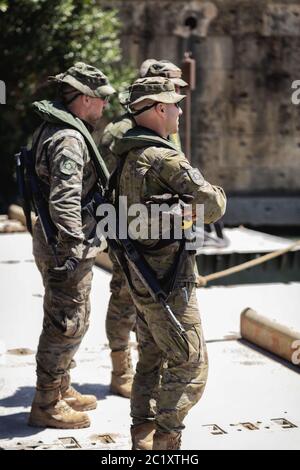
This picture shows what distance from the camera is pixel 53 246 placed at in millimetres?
5254

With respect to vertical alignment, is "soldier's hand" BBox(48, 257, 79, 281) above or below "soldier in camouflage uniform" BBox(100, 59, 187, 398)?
above

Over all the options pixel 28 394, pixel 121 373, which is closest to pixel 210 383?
pixel 121 373

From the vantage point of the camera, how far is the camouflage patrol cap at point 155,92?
459cm

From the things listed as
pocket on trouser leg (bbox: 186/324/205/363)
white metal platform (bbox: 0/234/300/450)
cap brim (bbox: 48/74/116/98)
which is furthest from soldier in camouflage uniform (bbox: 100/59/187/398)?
pocket on trouser leg (bbox: 186/324/205/363)

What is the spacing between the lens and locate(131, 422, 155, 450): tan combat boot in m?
4.71

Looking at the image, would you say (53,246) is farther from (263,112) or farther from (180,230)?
(263,112)

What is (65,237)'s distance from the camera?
5.06 metres

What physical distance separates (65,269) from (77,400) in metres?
0.90

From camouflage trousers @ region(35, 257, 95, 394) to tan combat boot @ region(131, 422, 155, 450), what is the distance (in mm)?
674

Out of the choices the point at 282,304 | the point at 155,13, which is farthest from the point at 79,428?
the point at 155,13

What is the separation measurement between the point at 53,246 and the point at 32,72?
12021mm

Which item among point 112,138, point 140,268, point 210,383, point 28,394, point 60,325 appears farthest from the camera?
point 112,138

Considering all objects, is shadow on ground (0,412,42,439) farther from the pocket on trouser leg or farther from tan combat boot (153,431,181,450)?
the pocket on trouser leg

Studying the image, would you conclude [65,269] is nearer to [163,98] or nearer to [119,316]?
[119,316]
